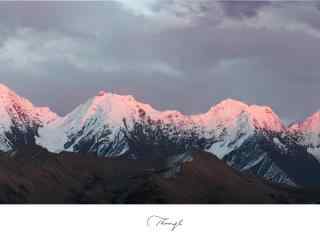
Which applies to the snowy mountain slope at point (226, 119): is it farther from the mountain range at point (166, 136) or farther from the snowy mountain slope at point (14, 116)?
the snowy mountain slope at point (14, 116)

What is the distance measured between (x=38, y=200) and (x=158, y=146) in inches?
75.4

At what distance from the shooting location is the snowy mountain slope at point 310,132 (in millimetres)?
9633

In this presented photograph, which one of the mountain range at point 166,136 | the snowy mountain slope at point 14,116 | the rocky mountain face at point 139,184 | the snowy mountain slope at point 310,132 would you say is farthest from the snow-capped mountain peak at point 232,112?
the snowy mountain slope at point 14,116

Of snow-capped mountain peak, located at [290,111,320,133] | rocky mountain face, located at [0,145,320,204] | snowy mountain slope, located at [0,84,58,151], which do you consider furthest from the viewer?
snow-capped mountain peak, located at [290,111,320,133]

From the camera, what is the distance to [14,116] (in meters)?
10.4

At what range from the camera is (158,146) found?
34.0 feet

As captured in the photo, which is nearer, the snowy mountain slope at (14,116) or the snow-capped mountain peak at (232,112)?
the snowy mountain slope at (14,116)
